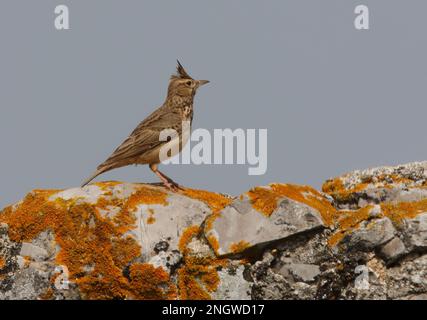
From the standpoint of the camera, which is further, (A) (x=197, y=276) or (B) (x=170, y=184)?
(B) (x=170, y=184)

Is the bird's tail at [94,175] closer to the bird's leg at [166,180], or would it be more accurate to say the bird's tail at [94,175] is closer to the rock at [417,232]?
the bird's leg at [166,180]

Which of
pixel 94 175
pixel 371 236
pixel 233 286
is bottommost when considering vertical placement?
pixel 233 286

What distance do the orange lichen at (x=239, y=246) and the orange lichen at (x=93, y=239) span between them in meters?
0.71

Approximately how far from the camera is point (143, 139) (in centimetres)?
979

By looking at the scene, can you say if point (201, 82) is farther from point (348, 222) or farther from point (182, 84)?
point (348, 222)

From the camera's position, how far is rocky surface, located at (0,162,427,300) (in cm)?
689

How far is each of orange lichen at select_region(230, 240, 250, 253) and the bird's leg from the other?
148 centimetres

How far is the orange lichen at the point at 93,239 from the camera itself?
7.11 meters

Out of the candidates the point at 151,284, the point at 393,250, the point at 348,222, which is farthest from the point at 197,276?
the point at 393,250

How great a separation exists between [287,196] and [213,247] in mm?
961

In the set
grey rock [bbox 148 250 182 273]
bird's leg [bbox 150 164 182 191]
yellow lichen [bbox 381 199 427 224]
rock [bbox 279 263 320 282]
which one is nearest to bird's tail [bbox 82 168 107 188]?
bird's leg [bbox 150 164 182 191]
